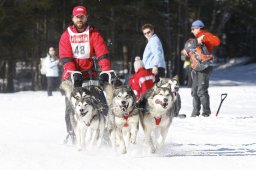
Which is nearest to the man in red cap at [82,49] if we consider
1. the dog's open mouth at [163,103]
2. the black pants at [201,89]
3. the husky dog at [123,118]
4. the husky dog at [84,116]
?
the husky dog at [84,116]

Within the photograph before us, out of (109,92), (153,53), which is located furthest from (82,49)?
(153,53)

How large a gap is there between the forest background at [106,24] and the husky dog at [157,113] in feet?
61.9

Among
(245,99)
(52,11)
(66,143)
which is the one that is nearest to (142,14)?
(52,11)

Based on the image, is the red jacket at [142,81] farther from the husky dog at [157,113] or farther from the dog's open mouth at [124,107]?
the dog's open mouth at [124,107]

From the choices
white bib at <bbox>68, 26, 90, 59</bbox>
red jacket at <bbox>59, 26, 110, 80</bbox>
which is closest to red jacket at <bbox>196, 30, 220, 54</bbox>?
red jacket at <bbox>59, 26, 110, 80</bbox>

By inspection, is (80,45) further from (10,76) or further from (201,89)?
(10,76)

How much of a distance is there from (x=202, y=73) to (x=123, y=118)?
4510 mm

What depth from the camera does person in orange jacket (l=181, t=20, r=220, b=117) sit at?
1138 cm

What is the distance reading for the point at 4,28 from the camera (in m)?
25.8

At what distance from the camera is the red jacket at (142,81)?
10656mm

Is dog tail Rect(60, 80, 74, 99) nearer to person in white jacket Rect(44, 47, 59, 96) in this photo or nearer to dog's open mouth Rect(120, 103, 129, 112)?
dog's open mouth Rect(120, 103, 129, 112)

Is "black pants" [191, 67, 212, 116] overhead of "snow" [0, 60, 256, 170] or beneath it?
overhead

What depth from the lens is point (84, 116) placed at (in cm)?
746

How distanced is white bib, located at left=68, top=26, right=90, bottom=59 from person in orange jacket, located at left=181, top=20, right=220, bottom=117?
3.88m
